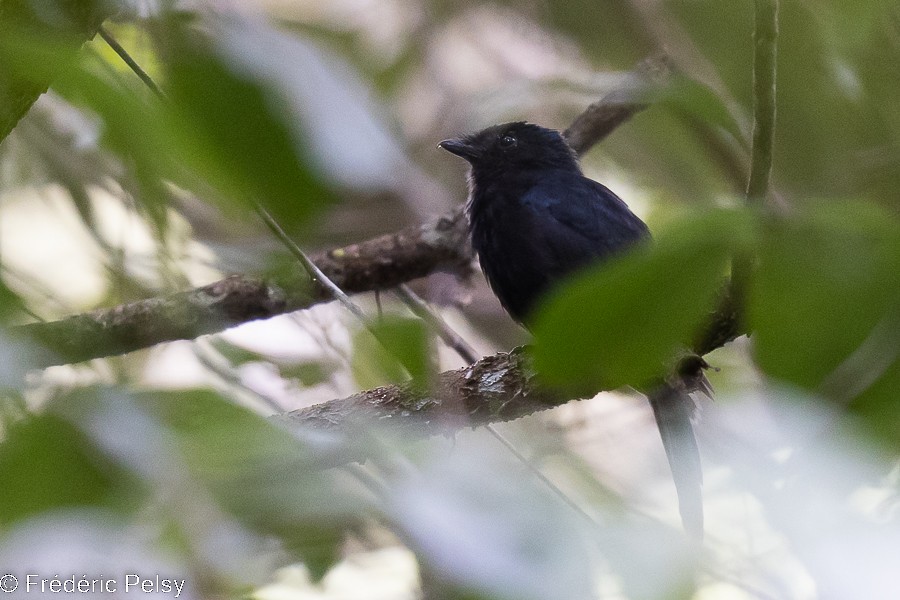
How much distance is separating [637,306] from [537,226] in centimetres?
342

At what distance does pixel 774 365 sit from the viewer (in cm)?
56

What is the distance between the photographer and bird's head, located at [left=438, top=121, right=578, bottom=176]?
4.55 meters

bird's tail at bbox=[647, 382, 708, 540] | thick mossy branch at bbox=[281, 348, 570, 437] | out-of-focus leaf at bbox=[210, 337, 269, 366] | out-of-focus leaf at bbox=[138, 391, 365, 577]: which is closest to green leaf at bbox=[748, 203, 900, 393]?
out-of-focus leaf at bbox=[138, 391, 365, 577]

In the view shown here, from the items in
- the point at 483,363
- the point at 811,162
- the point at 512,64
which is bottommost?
the point at 483,363

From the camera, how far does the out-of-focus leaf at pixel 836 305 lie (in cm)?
54

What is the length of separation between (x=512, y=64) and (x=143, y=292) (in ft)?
9.49

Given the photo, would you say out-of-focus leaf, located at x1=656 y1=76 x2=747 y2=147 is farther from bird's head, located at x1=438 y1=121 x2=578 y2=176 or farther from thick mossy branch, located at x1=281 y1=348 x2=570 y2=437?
bird's head, located at x1=438 y1=121 x2=578 y2=176

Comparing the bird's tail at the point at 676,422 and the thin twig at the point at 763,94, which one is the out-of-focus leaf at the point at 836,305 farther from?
the bird's tail at the point at 676,422

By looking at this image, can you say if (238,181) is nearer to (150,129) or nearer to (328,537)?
(150,129)

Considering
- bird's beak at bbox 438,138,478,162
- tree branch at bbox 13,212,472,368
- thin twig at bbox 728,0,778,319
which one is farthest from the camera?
bird's beak at bbox 438,138,478,162

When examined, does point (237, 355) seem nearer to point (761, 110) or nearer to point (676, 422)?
point (761, 110)

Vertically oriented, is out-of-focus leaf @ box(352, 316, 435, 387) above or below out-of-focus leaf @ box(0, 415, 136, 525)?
above

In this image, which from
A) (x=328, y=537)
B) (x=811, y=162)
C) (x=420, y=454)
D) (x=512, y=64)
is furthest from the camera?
(x=512, y=64)

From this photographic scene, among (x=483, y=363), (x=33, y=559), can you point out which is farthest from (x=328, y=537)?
(x=483, y=363)
